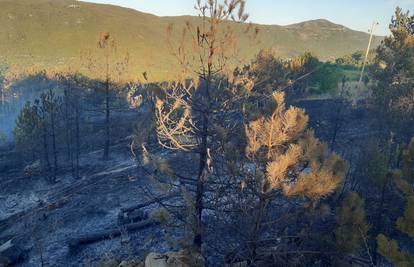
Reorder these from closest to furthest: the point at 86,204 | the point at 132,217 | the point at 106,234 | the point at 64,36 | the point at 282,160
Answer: the point at 282,160
the point at 106,234
the point at 132,217
the point at 86,204
the point at 64,36

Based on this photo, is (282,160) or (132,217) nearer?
(282,160)

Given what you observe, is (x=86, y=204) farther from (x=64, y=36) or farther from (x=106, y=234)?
(x=64, y=36)

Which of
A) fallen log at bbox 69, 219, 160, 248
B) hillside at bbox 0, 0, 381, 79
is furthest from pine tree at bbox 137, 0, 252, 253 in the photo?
hillside at bbox 0, 0, 381, 79

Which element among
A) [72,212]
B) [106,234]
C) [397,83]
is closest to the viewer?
[106,234]

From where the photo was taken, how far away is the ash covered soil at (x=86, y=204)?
1519cm

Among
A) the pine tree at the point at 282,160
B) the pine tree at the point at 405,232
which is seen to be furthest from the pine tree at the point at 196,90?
the pine tree at the point at 405,232

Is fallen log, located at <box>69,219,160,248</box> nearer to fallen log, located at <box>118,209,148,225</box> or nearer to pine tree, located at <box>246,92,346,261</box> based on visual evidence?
fallen log, located at <box>118,209,148,225</box>

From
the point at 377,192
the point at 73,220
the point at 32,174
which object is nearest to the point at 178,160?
the point at 73,220

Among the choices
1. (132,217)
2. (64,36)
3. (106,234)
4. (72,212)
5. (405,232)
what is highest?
(64,36)

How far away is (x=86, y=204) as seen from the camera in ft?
70.1

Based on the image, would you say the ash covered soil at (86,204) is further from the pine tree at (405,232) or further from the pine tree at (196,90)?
the pine tree at (405,232)

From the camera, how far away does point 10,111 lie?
9325cm

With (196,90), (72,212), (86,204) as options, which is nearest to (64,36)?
(86,204)

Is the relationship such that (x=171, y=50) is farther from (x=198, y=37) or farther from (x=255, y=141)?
(x=255, y=141)
